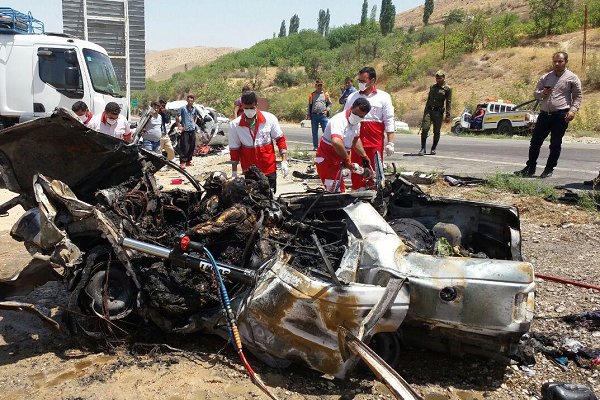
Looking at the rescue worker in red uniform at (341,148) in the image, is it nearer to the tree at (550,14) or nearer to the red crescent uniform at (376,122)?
the red crescent uniform at (376,122)

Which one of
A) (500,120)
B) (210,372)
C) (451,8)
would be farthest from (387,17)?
(210,372)

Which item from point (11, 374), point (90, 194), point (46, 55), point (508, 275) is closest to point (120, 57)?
point (46, 55)

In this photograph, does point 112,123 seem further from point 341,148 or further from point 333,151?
point 341,148

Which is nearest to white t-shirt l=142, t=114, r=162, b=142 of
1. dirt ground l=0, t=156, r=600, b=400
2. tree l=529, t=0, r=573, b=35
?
dirt ground l=0, t=156, r=600, b=400

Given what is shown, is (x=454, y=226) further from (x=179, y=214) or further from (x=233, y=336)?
(x=179, y=214)

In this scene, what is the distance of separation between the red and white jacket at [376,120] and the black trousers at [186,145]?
23.2 ft

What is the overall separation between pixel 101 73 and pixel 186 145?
260 cm

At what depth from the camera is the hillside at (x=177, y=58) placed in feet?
377

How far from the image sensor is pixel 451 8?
83500 mm

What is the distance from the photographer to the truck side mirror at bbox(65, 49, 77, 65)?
1056cm

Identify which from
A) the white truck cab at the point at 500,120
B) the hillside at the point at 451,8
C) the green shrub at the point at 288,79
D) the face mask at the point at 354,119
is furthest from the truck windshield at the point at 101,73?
the hillside at the point at 451,8

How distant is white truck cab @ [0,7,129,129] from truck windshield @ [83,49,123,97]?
202 millimetres

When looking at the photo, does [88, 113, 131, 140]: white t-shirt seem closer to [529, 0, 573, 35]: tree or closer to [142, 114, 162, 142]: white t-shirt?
[142, 114, 162, 142]: white t-shirt

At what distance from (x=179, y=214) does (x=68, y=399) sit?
5.90ft
